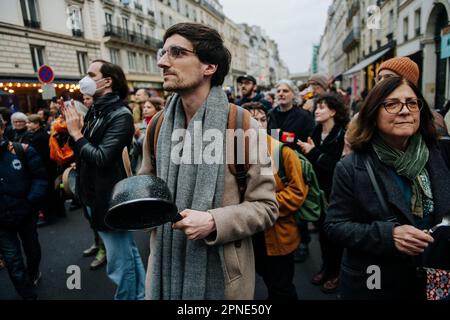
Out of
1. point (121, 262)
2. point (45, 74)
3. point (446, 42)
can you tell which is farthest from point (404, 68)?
point (446, 42)

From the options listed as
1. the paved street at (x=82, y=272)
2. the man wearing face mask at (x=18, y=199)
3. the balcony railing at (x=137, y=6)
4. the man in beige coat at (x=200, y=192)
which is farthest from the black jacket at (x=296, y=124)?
the balcony railing at (x=137, y=6)

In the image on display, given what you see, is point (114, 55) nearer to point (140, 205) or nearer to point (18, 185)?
point (18, 185)

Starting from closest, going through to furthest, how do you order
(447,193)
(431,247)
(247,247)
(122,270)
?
(431,247)
(447,193)
(247,247)
(122,270)

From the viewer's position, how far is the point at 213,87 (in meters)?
1.59

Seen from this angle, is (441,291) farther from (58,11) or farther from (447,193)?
(58,11)

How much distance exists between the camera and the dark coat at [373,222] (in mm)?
1463

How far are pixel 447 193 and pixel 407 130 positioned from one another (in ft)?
1.27

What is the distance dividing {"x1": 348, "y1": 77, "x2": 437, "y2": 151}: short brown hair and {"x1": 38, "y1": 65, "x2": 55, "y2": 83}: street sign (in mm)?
4412

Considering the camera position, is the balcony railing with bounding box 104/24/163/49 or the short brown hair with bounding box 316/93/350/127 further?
the balcony railing with bounding box 104/24/163/49


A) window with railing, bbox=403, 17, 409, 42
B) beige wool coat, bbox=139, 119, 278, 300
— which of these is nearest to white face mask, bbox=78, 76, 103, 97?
beige wool coat, bbox=139, 119, 278, 300

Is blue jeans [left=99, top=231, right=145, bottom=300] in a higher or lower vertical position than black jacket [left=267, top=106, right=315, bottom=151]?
lower

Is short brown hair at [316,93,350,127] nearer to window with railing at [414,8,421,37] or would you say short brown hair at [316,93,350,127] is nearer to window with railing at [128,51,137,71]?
window with railing at [414,8,421,37]

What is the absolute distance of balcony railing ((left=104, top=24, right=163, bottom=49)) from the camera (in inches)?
948
